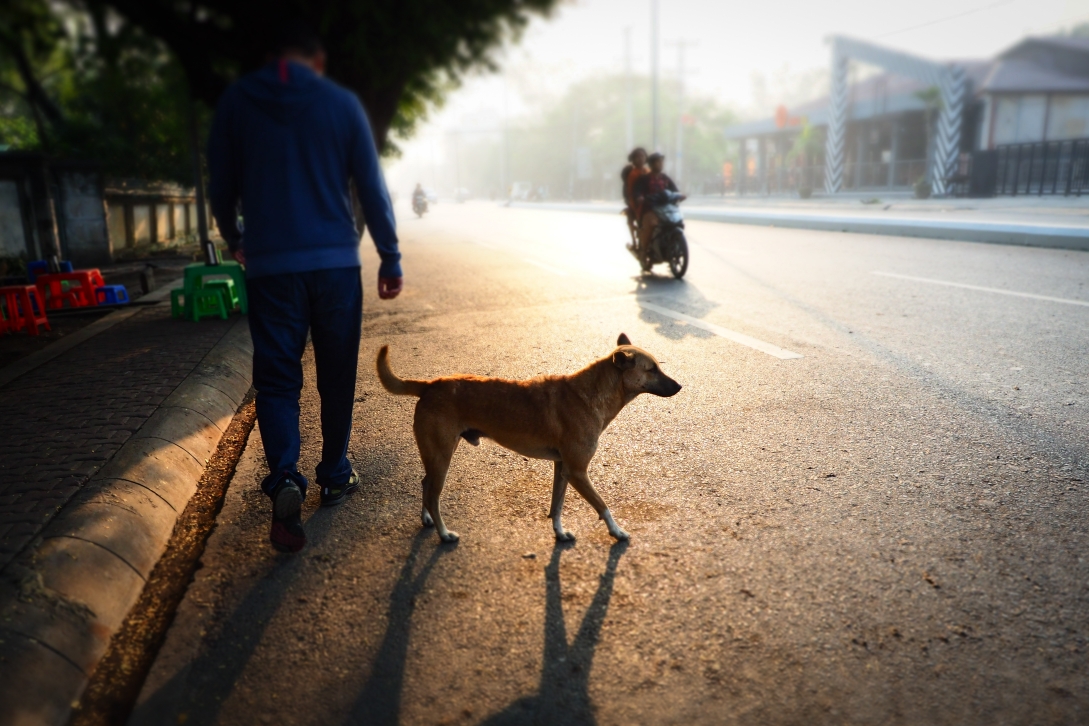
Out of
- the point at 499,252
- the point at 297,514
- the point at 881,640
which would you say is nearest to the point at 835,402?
the point at 881,640

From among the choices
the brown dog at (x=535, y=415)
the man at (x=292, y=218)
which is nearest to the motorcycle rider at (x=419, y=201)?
the man at (x=292, y=218)

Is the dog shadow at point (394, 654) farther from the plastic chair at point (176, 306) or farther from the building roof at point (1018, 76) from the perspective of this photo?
the building roof at point (1018, 76)

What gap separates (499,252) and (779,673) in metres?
14.5

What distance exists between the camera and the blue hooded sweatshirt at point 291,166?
10.2ft

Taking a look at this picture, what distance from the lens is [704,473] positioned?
3918 mm

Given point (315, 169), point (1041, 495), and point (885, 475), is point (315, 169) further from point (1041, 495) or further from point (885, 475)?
point (1041, 495)

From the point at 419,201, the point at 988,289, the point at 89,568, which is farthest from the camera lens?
the point at 419,201

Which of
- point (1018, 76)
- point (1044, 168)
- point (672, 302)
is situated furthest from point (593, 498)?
point (1018, 76)

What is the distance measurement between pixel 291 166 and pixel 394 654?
1859mm

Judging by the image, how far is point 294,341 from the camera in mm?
3387

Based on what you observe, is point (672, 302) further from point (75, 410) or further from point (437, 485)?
point (437, 485)

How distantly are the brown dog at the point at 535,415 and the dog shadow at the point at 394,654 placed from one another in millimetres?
236

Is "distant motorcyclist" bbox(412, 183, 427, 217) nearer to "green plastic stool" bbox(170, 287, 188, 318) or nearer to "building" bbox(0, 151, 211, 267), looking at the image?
"building" bbox(0, 151, 211, 267)

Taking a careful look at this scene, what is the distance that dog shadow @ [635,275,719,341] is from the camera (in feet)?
24.0
